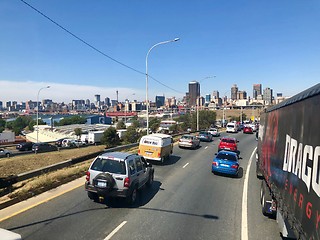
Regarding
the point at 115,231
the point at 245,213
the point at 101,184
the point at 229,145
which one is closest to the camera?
the point at 115,231

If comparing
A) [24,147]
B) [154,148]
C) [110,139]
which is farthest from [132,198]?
[24,147]

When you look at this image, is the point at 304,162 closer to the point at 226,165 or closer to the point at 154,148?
the point at 226,165

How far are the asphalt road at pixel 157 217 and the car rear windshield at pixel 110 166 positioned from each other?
4.24ft

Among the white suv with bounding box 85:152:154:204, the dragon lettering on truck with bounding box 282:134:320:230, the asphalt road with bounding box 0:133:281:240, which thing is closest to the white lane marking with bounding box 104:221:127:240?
the asphalt road with bounding box 0:133:281:240

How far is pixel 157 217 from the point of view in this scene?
30.6 ft

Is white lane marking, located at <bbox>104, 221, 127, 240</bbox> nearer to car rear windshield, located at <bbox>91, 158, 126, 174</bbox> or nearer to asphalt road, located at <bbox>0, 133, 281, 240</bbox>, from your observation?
asphalt road, located at <bbox>0, 133, 281, 240</bbox>

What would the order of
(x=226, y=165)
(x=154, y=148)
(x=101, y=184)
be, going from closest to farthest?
(x=101, y=184), (x=226, y=165), (x=154, y=148)

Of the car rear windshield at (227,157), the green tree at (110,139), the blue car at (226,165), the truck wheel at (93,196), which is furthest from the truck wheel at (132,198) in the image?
the green tree at (110,139)

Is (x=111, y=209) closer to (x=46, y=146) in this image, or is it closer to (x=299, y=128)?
(x=299, y=128)

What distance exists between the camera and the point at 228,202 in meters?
11.6

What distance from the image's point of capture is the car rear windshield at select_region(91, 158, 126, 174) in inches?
401

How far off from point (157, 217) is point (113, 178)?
80.4 inches

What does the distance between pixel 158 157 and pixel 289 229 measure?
44.4ft

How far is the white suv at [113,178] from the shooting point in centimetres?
989
